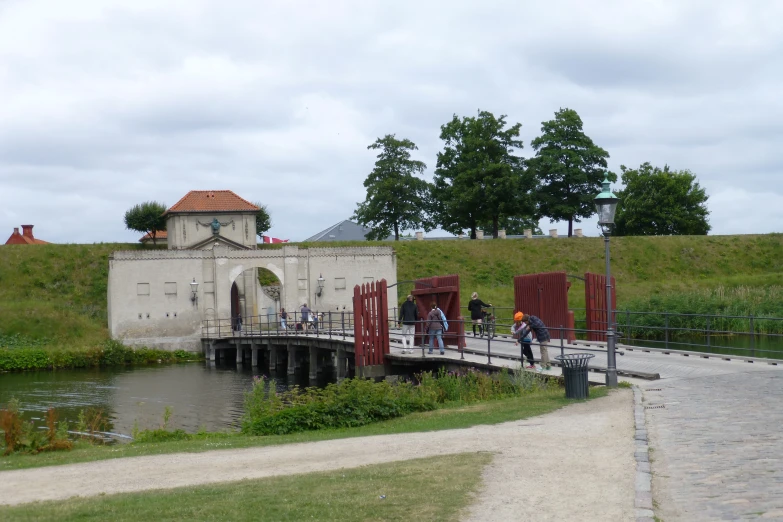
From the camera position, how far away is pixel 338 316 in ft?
161

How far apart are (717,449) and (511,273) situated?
5030 centimetres

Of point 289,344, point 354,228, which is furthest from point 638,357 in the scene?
point 354,228

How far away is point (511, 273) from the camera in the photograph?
60781 mm

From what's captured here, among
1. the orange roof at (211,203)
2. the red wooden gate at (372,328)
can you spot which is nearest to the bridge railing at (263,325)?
the orange roof at (211,203)

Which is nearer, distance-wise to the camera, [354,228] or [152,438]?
[152,438]

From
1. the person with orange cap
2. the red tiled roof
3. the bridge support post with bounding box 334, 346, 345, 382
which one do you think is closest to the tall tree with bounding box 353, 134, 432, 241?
the red tiled roof

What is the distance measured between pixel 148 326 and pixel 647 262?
34.4m

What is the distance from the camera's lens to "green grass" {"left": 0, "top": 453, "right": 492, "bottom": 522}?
8.24 m

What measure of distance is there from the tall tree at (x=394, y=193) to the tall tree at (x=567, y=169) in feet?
30.1

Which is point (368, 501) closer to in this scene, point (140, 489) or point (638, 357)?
point (140, 489)

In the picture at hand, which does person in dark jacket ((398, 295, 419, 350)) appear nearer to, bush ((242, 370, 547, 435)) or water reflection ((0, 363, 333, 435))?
water reflection ((0, 363, 333, 435))

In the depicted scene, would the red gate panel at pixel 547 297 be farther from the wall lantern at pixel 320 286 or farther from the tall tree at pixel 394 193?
the tall tree at pixel 394 193

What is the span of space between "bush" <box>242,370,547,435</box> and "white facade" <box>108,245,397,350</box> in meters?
27.5

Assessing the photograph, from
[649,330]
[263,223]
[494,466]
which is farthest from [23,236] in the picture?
[494,466]
